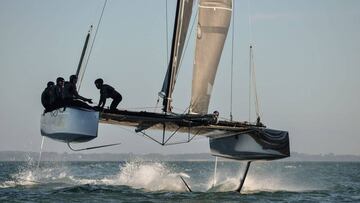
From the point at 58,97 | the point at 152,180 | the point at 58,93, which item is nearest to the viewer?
the point at 58,97

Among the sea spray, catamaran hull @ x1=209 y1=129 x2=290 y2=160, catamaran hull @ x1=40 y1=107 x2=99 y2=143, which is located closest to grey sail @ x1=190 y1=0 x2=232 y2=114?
catamaran hull @ x1=209 y1=129 x2=290 y2=160

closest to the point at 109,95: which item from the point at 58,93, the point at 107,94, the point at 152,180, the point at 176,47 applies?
the point at 107,94

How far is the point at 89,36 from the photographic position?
1798 cm

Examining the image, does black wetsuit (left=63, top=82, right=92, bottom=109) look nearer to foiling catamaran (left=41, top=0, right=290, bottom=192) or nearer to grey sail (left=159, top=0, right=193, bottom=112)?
foiling catamaran (left=41, top=0, right=290, bottom=192)

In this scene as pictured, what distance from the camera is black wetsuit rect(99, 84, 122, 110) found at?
1661 cm

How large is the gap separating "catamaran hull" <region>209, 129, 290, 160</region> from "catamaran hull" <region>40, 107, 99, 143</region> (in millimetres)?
4858

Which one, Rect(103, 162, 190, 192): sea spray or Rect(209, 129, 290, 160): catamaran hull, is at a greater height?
Rect(209, 129, 290, 160): catamaran hull

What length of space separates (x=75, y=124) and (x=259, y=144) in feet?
18.3

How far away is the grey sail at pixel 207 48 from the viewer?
1892 cm

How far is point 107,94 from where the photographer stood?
16.7m

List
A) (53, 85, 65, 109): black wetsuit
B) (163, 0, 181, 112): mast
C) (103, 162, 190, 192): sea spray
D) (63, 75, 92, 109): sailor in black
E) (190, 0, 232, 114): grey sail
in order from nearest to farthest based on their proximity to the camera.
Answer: (63, 75, 92, 109): sailor in black, (53, 85, 65, 109): black wetsuit, (163, 0, 181, 112): mast, (190, 0, 232, 114): grey sail, (103, 162, 190, 192): sea spray

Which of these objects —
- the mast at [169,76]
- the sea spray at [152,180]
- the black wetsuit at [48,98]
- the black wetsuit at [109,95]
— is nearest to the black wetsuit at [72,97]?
the black wetsuit at [48,98]

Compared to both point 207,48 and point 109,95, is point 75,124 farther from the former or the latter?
point 207,48

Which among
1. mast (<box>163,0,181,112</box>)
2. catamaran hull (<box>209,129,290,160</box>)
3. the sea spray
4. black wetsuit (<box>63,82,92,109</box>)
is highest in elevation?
mast (<box>163,0,181,112</box>)
